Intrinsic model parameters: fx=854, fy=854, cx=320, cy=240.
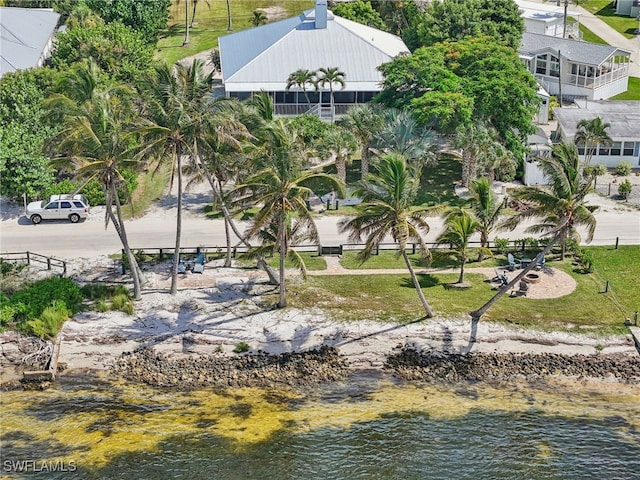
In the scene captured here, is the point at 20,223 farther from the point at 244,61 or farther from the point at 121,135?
the point at 244,61

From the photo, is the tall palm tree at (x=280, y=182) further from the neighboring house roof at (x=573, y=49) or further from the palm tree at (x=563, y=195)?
the neighboring house roof at (x=573, y=49)

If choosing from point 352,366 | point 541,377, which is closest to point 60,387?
point 352,366

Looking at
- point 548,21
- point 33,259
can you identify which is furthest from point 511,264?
point 548,21

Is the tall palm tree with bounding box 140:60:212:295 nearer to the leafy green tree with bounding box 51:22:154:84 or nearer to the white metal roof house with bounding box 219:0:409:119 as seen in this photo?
the leafy green tree with bounding box 51:22:154:84

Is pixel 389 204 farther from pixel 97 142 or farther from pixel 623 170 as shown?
pixel 623 170

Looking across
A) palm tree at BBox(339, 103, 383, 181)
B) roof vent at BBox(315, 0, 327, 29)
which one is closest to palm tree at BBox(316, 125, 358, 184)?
palm tree at BBox(339, 103, 383, 181)

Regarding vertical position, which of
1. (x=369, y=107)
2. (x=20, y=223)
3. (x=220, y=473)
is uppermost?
(x=369, y=107)
